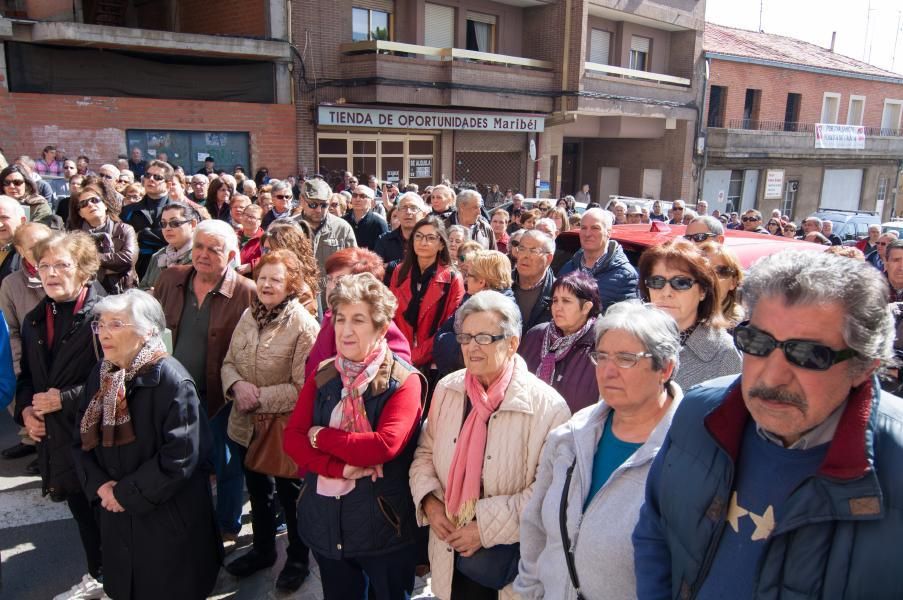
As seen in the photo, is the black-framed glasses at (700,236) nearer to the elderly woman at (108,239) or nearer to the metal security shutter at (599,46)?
the elderly woman at (108,239)

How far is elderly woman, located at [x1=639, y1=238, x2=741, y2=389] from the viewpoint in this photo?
2.97 meters

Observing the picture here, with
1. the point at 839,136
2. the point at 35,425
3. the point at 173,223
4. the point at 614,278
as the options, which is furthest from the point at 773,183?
Answer: the point at 35,425

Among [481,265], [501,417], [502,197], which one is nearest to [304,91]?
[502,197]

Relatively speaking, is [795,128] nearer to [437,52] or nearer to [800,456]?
[437,52]

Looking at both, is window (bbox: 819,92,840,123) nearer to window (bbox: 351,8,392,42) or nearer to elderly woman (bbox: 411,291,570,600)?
window (bbox: 351,8,392,42)

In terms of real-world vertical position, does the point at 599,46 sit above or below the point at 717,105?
above

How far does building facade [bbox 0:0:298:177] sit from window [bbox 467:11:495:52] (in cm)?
611

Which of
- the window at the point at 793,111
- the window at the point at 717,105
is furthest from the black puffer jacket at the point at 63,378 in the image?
the window at the point at 793,111

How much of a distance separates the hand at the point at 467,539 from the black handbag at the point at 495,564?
4 centimetres

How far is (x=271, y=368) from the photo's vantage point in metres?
3.56

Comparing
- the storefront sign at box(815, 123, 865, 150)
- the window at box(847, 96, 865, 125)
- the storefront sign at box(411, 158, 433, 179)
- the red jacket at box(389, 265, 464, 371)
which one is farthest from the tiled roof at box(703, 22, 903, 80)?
the red jacket at box(389, 265, 464, 371)

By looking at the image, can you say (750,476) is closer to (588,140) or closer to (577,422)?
(577,422)

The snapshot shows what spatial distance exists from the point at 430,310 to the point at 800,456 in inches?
117

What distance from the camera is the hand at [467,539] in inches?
105
